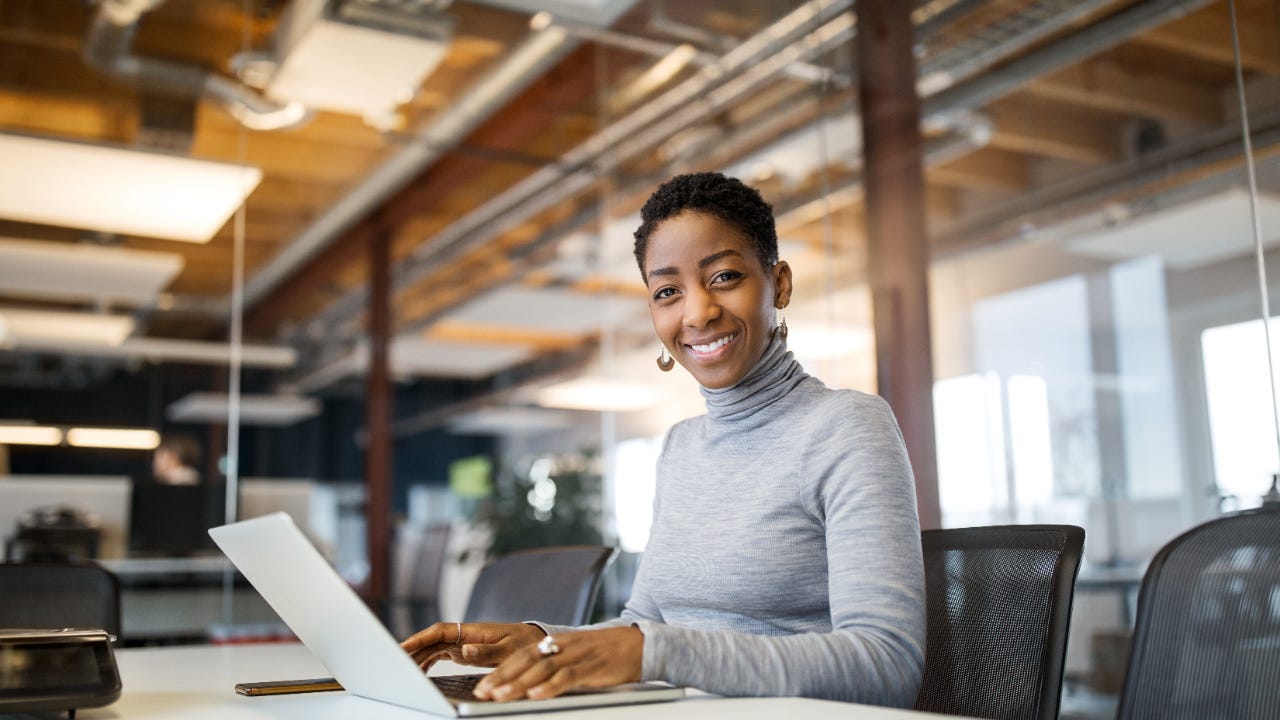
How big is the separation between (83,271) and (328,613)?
12.0ft

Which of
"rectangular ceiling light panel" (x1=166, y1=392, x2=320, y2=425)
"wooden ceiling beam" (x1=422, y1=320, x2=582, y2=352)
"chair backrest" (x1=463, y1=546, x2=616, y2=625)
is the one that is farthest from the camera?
"wooden ceiling beam" (x1=422, y1=320, x2=582, y2=352)

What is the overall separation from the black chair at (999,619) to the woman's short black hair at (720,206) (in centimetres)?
46

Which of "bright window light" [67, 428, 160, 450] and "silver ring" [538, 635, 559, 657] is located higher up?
"bright window light" [67, 428, 160, 450]

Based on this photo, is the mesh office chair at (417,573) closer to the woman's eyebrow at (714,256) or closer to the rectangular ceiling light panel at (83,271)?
the rectangular ceiling light panel at (83,271)

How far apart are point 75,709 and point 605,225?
14.6ft

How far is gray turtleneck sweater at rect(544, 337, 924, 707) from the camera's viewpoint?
112 cm

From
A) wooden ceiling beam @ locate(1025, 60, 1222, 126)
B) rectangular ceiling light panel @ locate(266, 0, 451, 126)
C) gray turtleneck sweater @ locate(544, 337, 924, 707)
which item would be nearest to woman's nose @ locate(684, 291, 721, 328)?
gray turtleneck sweater @ locate(544, 337, 924, 707)

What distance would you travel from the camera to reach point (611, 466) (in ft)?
17.1

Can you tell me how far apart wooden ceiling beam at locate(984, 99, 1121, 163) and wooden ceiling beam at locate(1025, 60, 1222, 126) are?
0.17ft

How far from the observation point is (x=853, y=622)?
3.87 ft

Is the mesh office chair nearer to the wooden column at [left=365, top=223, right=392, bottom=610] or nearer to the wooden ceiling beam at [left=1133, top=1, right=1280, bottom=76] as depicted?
the wooden column at [left=365, top=223, right=392, bottom=610]

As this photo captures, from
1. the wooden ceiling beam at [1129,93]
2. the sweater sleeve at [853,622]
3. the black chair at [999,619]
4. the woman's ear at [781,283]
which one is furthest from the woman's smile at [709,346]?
the wooden ceiling beam at [1129,93]

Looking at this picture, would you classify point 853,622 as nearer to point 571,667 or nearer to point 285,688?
point 571,667

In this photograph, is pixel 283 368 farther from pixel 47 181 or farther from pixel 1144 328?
pixel 1144 328
